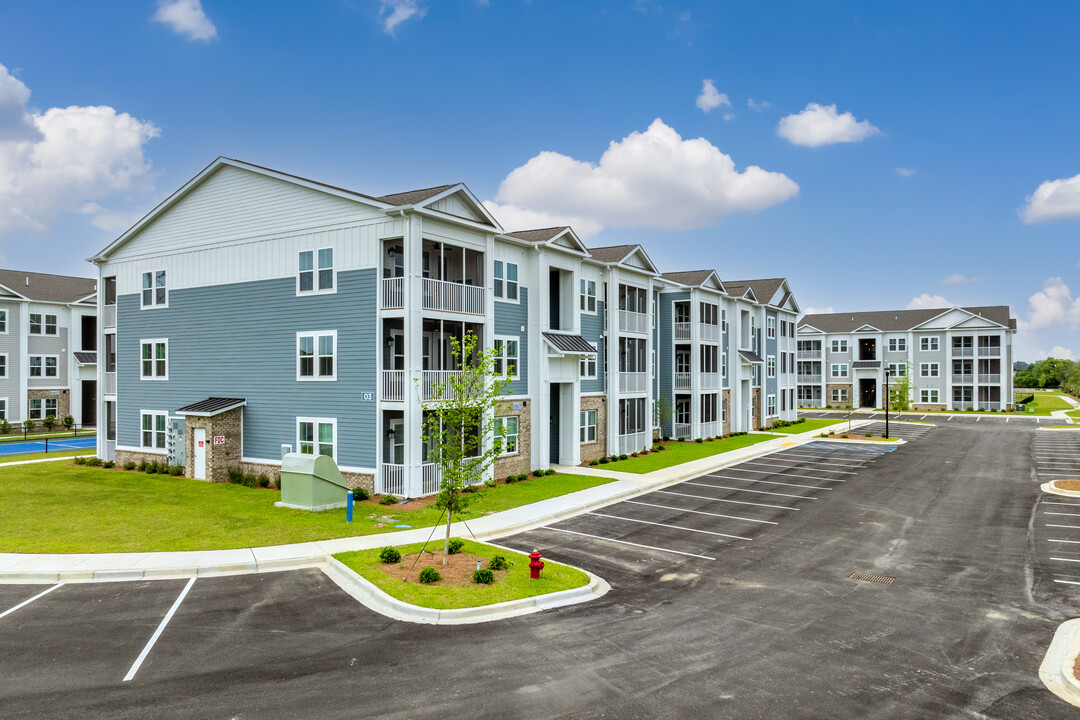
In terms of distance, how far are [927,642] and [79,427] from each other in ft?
195

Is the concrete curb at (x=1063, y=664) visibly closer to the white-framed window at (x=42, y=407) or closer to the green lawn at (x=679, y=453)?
the green lawn at (x=679, y=453)

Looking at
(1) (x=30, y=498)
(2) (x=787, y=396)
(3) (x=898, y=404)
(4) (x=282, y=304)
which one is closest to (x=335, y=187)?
(4) (x=282, y=304)

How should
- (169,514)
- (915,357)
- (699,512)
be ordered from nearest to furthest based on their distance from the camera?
(169,514), (699,512), (915,357)

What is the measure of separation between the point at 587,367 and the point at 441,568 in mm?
18839

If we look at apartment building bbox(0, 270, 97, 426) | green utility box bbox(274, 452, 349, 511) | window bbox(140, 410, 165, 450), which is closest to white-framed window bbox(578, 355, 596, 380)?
green utility box bbox(274, 452, 349, 511)

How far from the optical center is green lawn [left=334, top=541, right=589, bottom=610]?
12383mm

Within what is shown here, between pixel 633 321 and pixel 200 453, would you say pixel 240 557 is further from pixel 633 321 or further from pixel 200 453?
pixel 633 321

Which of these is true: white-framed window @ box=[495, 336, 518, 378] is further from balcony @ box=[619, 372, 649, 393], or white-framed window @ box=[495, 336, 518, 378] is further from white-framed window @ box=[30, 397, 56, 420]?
white-framed window @ box=[30, 397, 56, 420]

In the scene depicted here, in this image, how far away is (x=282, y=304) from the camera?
2581cm

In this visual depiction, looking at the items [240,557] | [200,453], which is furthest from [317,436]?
[240,557]

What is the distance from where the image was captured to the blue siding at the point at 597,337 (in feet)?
105

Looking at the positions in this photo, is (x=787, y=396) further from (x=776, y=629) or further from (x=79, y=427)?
(x=79, y=427)

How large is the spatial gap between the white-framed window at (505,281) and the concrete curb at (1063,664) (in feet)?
65.7

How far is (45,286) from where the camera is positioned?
5097 centimetres
